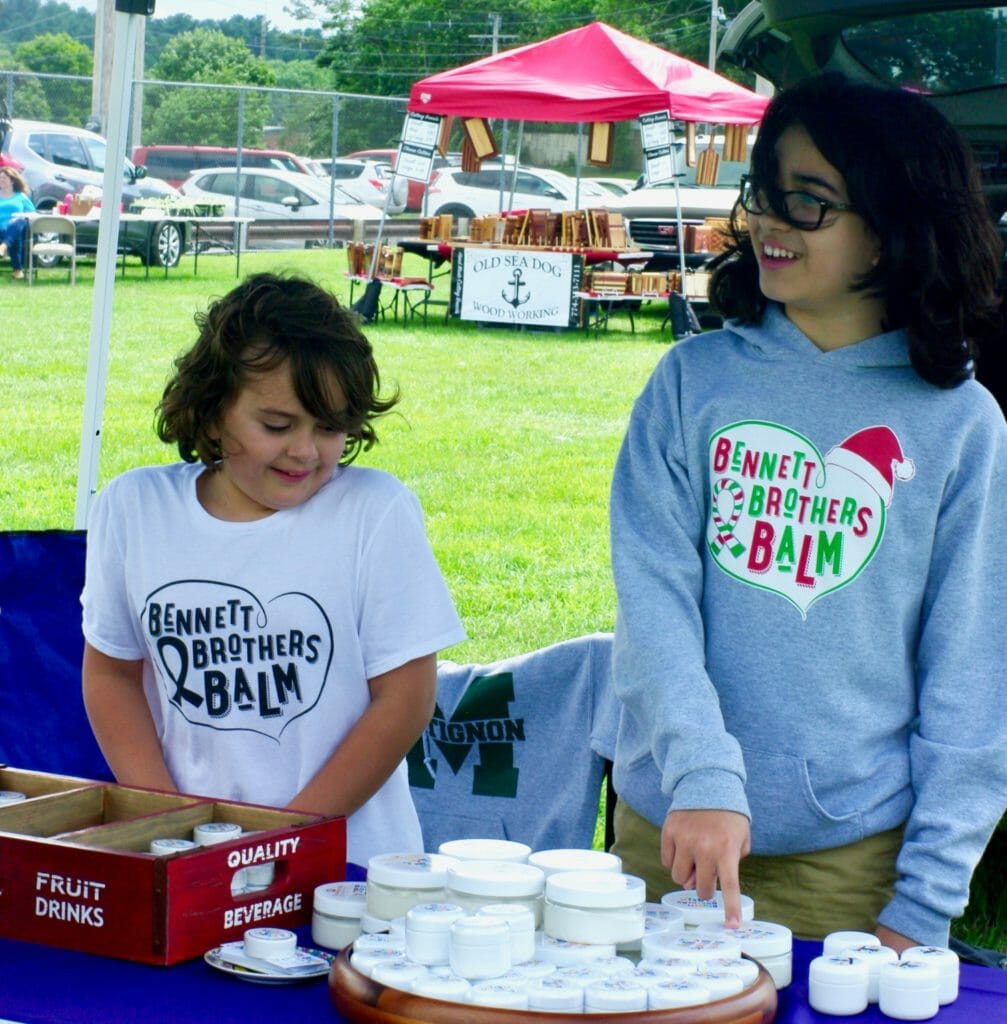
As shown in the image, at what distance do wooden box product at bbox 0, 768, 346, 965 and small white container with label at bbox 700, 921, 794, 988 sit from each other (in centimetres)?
41

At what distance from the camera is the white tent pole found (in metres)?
3.26

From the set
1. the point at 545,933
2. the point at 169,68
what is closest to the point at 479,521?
the point at 545,933

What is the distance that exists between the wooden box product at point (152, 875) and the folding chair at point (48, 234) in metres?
14.0

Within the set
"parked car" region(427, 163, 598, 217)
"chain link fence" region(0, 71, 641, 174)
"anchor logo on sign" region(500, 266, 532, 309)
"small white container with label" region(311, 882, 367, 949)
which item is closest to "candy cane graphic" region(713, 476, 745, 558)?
"small white container with label" region(311, 882, 367, 949)

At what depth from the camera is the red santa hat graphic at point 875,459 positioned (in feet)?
5.87

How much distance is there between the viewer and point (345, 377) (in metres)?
2.01

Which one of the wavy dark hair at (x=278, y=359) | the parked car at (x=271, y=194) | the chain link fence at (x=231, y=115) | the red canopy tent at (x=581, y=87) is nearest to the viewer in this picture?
the wavy dark hair at (x=278, y=359)

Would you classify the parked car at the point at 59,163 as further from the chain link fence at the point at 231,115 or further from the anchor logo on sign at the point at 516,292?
the anchor logo on sign at the point at 516,292

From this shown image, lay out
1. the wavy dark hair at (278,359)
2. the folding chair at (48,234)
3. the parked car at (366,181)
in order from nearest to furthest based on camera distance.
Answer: the wavy dark hair at (278,359)
the folding chair at (48,234)
the parked car at (366,181)

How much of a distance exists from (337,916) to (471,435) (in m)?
7.73

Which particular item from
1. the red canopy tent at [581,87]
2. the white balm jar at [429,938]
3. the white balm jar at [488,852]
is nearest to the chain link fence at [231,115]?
the red canopy tent at [581,87]

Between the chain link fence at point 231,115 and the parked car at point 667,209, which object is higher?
the chain link fence at point 231,115

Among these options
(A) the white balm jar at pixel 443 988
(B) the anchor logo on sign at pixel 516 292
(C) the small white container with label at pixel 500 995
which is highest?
(B) the anchor logo on sign at pixel 516 292

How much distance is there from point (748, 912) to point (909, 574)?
453mm
